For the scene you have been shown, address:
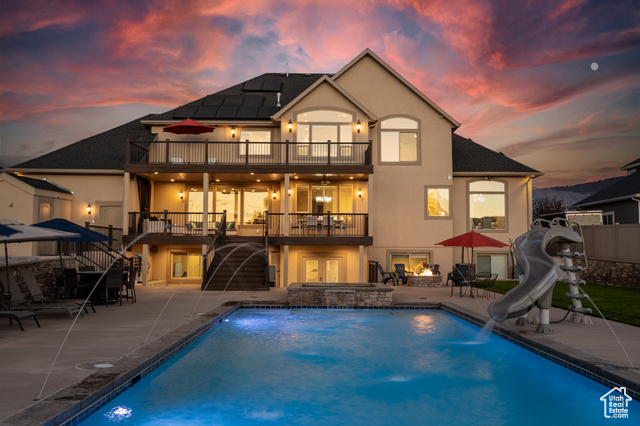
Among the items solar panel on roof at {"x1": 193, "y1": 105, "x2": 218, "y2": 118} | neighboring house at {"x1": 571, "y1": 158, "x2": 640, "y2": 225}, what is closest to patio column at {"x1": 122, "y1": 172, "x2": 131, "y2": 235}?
solar panel on roof at {"x1": 193, "y1": 105, "x2": 218, "y2": 118}

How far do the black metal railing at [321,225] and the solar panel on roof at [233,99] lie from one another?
5912 mm

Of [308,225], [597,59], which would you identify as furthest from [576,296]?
[597,59]

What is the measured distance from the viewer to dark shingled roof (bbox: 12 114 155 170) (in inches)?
809

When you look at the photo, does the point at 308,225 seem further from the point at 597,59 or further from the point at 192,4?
the point at 597,59

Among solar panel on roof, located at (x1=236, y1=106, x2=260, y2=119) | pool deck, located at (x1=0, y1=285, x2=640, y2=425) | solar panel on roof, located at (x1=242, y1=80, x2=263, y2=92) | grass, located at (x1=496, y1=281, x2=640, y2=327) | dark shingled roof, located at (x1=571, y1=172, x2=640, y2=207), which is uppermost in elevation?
solar panel on roof, located at (x1=242, y1=80, x2=263, y2=92)

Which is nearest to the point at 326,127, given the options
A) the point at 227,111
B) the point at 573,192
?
the point at 227,111

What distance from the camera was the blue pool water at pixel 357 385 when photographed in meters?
5.58

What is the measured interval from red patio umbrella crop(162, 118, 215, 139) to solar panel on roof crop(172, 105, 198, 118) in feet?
7.00

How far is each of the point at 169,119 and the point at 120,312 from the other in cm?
1222

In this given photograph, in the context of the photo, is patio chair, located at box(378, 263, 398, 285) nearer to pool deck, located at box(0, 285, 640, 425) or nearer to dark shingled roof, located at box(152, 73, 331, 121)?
pool deck, located at box(0, 285, 640, 425)

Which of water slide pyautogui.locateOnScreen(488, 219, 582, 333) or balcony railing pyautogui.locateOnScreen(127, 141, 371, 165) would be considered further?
balcony railing pyautogui.locateOnScreen(127, 141, 371, 165)

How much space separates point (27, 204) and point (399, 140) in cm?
1561

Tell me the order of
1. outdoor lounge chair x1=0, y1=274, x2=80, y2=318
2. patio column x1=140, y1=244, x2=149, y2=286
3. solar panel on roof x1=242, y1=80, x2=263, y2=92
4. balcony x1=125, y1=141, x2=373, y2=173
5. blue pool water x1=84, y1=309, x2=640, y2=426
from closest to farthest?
blue pool water x1=84, y1=309, x2=640, y2=426
outdoor lounge chair x1=0, y1=274, x2=80, y2=318
patio column x1=140, y1=244, x2=149, y2=286
balcony x1=125, y1=141, x2=373, y2=173
solar panel on roof x1=242, y1=80, x2=263, y2=92

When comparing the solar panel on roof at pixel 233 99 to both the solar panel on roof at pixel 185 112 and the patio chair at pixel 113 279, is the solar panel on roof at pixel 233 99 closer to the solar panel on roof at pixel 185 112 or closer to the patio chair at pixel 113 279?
the solar panel on roof at pixel 185 112
